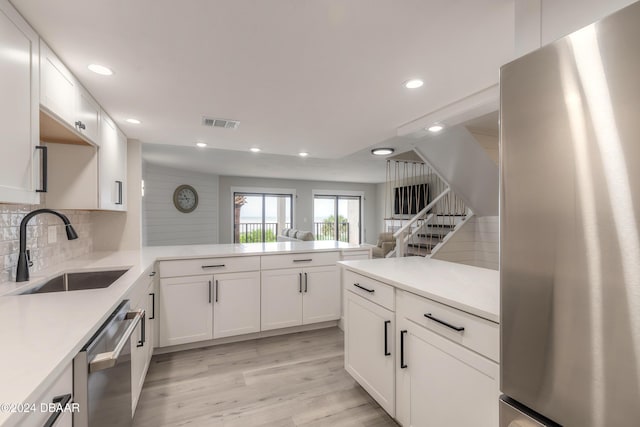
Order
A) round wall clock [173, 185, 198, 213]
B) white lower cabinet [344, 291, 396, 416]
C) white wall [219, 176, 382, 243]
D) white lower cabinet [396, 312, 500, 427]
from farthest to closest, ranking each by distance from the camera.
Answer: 1. white wall [219, 176, 382, 243]
2. round wall clock [173, 185, 198, 213]
3. white lower cabinet [344, 291, 396, 416]
4. white lower cabinet [396, 312, 500, 427]

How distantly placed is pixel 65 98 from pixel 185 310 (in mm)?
1913

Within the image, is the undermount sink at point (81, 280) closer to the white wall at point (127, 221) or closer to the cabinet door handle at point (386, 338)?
the white wall at point (127, 221)

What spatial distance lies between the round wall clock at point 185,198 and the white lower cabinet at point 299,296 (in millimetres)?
4393

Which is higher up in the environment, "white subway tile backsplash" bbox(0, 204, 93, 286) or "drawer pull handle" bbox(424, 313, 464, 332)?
"white subway tile backsplash" bbox(0, 204, 93, 286)

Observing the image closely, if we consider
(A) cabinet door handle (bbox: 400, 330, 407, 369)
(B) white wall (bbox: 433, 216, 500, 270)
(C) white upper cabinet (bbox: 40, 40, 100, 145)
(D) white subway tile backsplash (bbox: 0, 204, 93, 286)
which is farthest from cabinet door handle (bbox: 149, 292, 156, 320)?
(B) white wall (bbox: 433, 216, 500, 270)

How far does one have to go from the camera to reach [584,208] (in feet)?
2.19

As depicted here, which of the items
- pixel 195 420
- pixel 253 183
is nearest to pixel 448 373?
pixel 195 420

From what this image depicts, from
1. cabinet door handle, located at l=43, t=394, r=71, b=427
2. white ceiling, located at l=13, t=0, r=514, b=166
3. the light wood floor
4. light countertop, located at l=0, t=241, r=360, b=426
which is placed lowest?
the light wood floor

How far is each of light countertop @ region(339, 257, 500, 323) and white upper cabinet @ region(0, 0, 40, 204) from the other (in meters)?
1.81

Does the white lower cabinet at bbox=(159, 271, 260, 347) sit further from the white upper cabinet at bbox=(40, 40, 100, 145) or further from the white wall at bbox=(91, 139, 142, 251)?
the white upper cabinet at bbox=(40, 40, 100, 145)

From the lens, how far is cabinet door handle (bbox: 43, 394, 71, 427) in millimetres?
742

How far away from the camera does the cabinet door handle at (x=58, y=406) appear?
0.74 m

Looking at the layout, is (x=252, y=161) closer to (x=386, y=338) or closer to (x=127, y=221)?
(x=127, y=221)

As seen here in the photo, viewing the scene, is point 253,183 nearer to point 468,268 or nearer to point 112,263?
point 112,263
